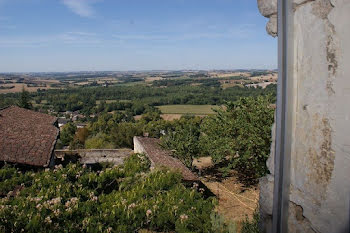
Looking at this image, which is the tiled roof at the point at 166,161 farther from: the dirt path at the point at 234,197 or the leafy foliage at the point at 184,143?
the dirt path at the point at 234,197

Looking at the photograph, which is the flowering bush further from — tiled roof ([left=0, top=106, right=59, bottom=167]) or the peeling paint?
tiled roof ([left=0, top=106, right=59, bottom=167])

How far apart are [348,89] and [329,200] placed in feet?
1.99

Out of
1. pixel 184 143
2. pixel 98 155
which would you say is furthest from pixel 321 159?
pixel 98 155

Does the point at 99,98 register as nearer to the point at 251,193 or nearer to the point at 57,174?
the point at 251,193

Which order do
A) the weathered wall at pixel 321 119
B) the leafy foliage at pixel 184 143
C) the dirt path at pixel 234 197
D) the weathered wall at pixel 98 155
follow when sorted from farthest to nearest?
the weathered wall at pixel 98 155
the leafy foliage at pixel 184 143
the dirt path at pixel 234 197
the weathered wall at pixel 321 119

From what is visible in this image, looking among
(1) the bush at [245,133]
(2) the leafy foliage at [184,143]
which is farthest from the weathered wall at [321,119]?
(2) the leafy foliage at [184,143]

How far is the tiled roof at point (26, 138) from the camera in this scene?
429 inches

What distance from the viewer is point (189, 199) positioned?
14.7 ft

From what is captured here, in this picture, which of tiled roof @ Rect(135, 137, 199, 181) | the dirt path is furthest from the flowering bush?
the dirt path

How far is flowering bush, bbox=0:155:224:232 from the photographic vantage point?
3268 mm

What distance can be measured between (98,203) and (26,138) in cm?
1017

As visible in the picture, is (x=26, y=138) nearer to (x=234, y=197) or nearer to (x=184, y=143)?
(x=184, y=143)

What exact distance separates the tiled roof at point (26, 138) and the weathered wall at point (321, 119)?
8736mm

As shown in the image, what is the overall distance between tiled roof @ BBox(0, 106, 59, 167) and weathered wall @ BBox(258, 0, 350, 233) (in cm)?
874
